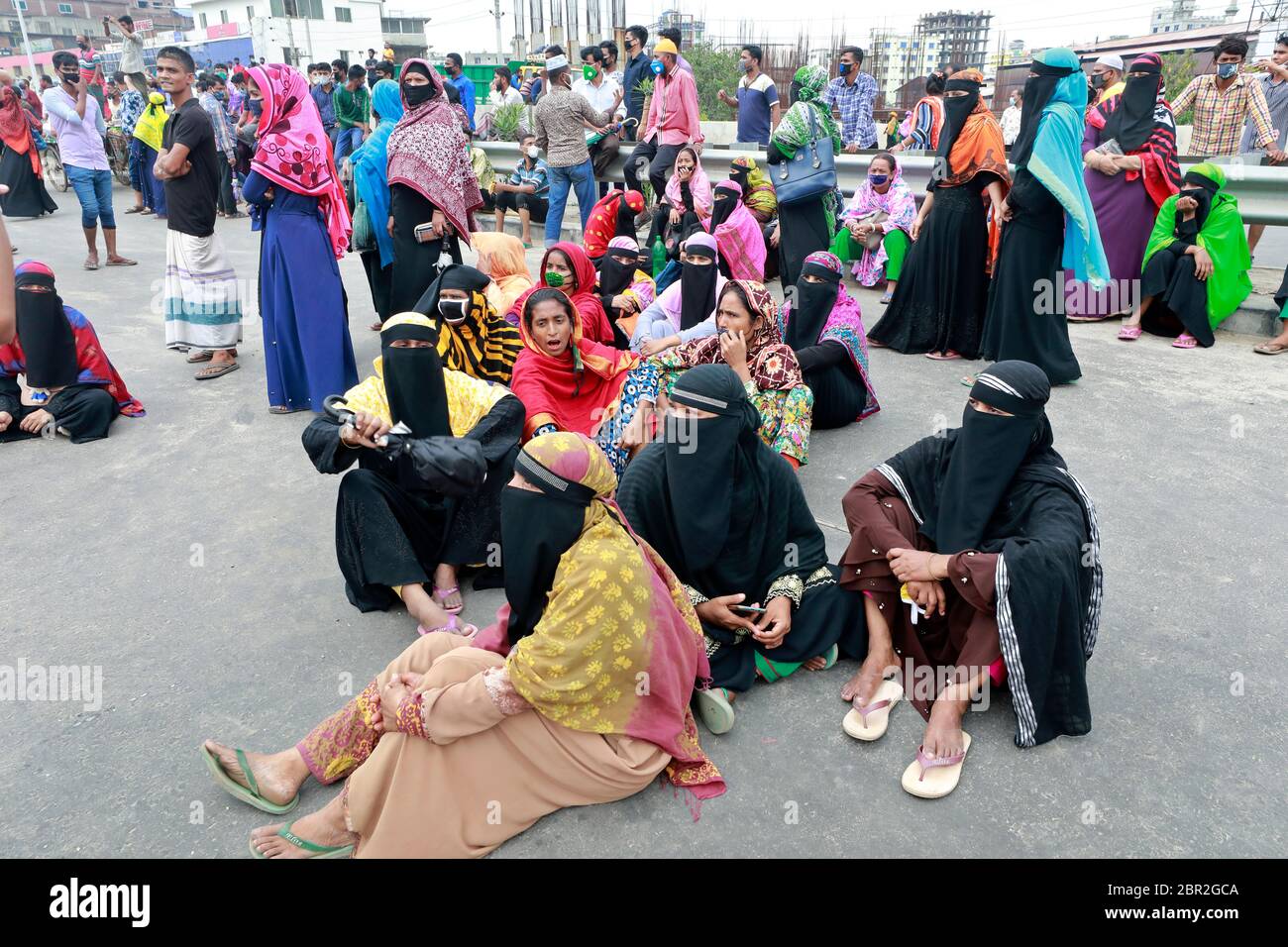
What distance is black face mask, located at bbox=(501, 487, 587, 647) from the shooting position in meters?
2.22

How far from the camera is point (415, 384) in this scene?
3363mm

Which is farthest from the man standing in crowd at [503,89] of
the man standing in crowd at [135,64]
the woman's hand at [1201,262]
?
the woman's hand at [1201,262]

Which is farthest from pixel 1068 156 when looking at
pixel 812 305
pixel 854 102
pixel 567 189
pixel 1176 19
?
pixel 1176 19

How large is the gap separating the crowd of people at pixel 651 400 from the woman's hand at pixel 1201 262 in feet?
0.06

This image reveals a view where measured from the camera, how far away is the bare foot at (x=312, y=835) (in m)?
2.17

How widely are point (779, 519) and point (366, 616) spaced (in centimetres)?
157

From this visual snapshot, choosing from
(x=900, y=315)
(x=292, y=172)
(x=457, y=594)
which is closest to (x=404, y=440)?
(x=457, y=594)

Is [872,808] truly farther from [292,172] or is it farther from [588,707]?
[292,172]

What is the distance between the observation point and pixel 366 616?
3.28m

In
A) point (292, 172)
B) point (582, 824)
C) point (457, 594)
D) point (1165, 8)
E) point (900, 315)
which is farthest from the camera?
point (1165, 8)

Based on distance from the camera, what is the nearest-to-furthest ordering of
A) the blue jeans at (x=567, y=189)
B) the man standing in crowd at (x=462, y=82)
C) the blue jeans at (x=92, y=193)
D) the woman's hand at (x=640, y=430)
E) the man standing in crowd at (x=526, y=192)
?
the woman's hand at (x=640, y=430), the blue jeans at (x=567, y=189), the blue jeans at (x=92, y=193), the man standing in crowd at (x=526, y=192), the man standing in crowd at (x=462, y=82)

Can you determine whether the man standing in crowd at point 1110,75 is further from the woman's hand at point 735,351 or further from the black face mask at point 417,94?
the black face mask at point 417,94

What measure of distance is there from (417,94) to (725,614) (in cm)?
413

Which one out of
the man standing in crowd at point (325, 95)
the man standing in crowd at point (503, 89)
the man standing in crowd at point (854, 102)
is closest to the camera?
the man standing in crowd at point (854, 102)
